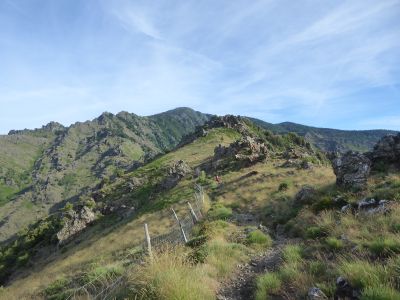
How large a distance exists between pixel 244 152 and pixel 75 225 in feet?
81.3

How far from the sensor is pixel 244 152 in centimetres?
5594

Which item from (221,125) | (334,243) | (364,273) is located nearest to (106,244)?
(334,243)

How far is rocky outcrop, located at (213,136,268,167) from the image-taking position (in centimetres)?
5222

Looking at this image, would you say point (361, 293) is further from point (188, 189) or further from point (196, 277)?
point (188, 189)

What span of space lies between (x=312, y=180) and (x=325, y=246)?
22.7 meters

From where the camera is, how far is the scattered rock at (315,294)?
25.4 feet

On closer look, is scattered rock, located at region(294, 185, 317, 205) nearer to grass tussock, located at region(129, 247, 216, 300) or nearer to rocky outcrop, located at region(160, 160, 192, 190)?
grass tussock, located at region(129, 247, 216, 300)

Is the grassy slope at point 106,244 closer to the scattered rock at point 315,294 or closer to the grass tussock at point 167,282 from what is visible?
the grass tussock at point 167,282

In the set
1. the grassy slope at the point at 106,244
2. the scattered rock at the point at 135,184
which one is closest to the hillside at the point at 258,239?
the grassy slope at the point at 106,244

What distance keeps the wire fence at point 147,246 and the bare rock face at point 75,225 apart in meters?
21.3

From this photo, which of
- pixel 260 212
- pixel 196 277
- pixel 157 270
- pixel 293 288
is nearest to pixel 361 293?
pixel 293 288

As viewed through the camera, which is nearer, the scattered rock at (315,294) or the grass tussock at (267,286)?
the scattered rock at (315,294)

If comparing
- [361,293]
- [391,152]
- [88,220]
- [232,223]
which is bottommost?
[88,220]

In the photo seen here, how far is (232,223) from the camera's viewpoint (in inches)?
918
